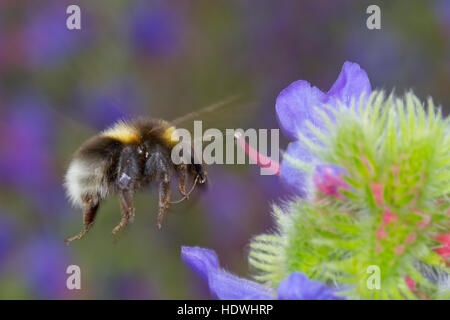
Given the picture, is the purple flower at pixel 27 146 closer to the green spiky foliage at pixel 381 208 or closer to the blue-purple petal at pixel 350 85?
the blue-purple petal at pixel 350 85

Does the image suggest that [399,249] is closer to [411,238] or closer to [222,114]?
[411,238]

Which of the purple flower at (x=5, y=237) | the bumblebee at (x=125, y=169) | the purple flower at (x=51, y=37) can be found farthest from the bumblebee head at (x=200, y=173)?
the purple flower at (x=51, y=37)

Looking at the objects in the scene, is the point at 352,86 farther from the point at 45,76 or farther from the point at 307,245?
the point at 45,76

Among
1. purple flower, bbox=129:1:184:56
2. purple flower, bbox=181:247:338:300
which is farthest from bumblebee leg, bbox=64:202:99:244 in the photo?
purple flower, bbox=129:1:184:56

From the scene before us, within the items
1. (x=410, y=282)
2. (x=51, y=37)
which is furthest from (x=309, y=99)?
(x=51, y=37)

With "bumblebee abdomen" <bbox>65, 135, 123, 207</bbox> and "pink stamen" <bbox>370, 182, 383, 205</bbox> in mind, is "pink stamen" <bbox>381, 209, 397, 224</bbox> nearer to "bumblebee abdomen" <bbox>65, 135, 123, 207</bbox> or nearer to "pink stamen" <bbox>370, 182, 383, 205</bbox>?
"pink stamen" <bbox>370, 182, 383, 205</bbox>
